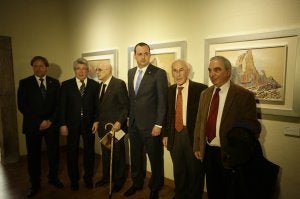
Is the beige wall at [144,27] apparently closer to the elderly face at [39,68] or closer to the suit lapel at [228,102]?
the suit lapel at [228,102]

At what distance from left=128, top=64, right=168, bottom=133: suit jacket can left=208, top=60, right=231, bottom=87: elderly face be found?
72 centimetres

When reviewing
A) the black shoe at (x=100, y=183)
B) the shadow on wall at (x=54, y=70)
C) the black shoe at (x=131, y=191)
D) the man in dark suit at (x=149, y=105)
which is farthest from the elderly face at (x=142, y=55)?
the shadow on wall at (x=54, y=70)

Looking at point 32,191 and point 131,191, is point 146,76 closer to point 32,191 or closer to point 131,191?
point 131,191

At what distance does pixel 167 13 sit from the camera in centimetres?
315

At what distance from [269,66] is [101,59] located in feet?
9.09

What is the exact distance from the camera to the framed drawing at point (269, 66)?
219 centimetres

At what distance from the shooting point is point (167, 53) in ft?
10.4

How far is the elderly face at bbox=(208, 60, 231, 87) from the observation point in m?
2.13

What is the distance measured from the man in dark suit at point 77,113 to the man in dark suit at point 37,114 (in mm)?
180

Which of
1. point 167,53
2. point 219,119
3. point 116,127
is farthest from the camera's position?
point 167,53

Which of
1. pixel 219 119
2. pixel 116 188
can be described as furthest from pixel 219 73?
pixel 116 188

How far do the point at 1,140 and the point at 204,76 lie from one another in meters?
3.69

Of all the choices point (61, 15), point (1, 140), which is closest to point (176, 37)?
point (61, 15)

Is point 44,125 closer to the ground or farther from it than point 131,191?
farther from it
